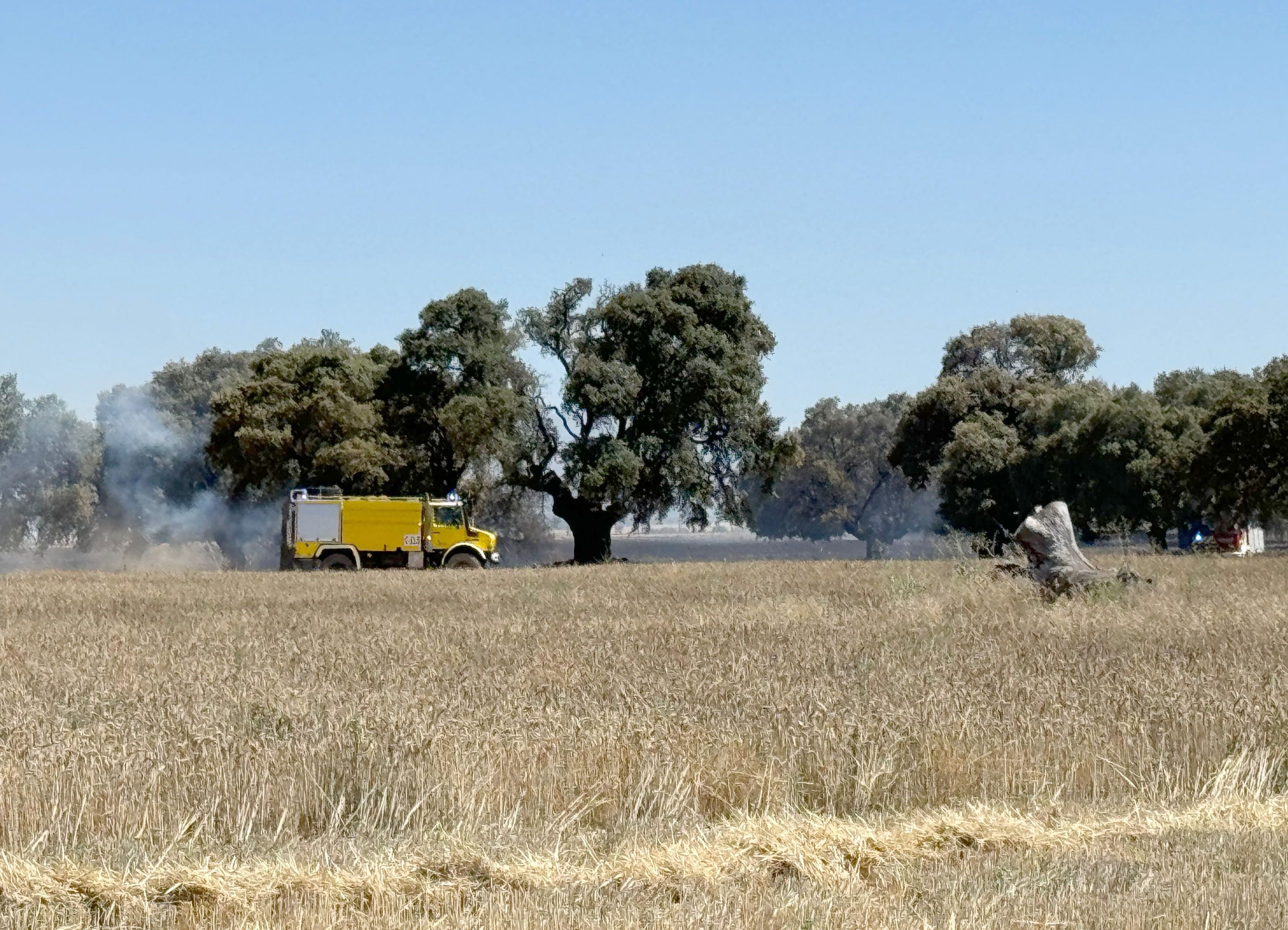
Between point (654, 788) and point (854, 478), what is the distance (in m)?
91.9

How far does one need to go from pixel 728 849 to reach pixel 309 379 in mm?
44758

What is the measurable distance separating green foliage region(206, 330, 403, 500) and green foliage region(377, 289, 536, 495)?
40.1 inches

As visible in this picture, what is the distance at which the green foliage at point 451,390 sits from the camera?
5012 cm

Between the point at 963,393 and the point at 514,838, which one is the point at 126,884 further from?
the point at 963,393

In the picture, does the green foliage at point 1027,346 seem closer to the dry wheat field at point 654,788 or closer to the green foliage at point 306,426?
the green foliage at point 306,426

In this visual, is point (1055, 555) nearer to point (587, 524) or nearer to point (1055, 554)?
point (1055, 554)

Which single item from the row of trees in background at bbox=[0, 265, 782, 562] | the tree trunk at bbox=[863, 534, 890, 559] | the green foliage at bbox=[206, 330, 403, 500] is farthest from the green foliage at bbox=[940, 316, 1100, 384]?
the green foliage at bbox=[206, 330, 403, 500]

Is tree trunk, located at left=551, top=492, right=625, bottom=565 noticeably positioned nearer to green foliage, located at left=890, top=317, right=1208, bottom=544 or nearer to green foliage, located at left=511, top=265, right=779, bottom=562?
green foliage, located at left=511, top=265, right=779, bottom=562

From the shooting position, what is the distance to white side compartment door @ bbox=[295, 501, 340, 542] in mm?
44781


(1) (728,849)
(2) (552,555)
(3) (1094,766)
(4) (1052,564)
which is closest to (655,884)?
(1) (728,849)

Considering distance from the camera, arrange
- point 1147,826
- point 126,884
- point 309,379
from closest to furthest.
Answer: point 126,884 < point 1147,826 < point 309,379

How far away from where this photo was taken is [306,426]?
163ft

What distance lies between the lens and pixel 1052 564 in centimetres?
2197

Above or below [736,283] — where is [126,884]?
below
